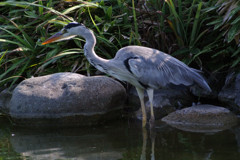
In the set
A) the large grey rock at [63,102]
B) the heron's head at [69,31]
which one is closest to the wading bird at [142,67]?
the heron's head at [69,31]

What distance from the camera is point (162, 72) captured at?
529 cm

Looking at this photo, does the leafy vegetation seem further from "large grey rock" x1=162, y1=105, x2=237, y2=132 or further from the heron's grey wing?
"large grey rock" x1=162, y1=105, x2=237, y2=132

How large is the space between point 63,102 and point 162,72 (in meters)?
1.44

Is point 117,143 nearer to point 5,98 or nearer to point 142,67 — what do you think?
point 142,67

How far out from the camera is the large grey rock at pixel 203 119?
16.8 ft

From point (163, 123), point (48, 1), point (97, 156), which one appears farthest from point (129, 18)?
point (97, 156)

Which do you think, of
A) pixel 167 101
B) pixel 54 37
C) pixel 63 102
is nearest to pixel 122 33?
pixel 167 101

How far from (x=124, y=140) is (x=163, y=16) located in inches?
96.7

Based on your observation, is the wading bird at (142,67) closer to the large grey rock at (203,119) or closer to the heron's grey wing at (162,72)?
the heron's grey wing at (162,72)

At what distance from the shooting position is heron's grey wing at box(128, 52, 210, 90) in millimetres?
5162

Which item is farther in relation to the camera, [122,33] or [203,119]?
[122,33]

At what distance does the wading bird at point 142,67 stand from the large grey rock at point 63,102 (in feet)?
1.47

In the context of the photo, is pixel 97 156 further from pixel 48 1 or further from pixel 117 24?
pixel 48 1

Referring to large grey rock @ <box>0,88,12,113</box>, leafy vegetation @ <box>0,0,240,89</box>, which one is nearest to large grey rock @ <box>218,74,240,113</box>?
leafy vegetation @ <box>0,0,240,89</box>
